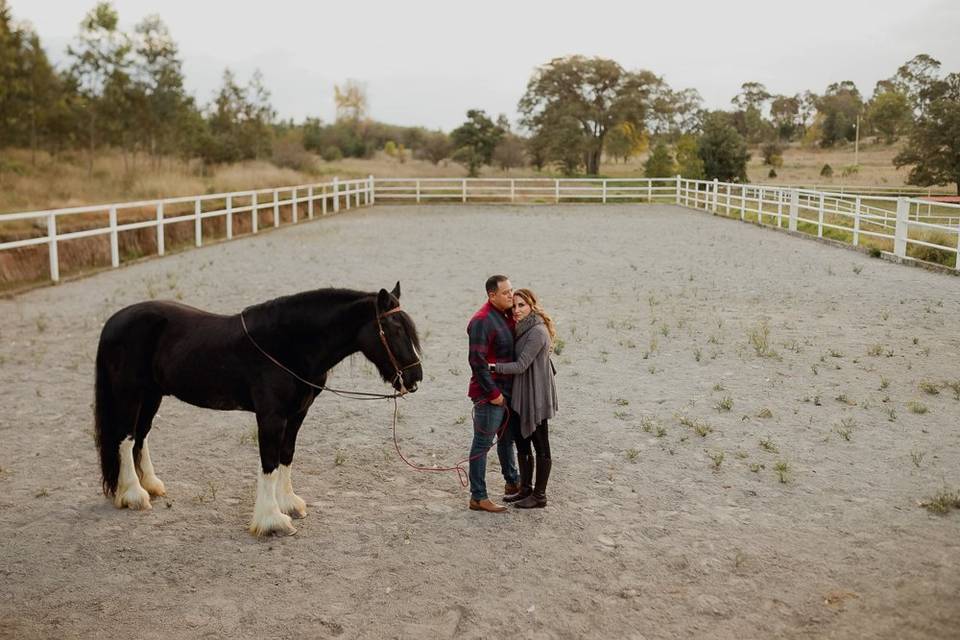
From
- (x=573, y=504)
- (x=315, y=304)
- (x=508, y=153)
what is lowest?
(x=573, y=504)

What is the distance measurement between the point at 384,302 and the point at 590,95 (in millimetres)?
69189

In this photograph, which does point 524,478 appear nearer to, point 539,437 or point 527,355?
point 539,437

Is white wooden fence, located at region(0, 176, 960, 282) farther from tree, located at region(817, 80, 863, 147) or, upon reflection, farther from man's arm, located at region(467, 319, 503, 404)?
tree, located at region(817, 80, 863, 147)

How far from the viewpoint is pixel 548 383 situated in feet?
15.9

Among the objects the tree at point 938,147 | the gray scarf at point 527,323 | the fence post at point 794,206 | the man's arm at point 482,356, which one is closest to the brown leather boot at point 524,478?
the man's arm at point 482,356

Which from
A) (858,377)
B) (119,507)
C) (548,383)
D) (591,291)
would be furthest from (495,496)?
(591,291)

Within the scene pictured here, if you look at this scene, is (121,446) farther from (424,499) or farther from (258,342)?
(424,499)

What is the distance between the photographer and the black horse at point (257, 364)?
4.57 metres

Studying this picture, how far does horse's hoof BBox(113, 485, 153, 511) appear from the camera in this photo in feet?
16.3

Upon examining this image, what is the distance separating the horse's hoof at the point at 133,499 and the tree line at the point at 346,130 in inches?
1456

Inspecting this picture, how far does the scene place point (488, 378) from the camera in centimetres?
477

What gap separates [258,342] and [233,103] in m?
50.8

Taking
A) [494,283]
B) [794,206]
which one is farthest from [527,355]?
[794,206]

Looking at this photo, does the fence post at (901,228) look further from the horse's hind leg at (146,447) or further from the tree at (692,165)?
the tree at (692,165)
